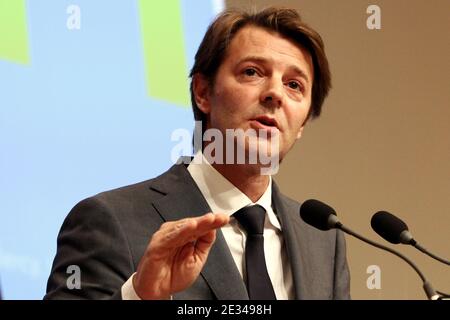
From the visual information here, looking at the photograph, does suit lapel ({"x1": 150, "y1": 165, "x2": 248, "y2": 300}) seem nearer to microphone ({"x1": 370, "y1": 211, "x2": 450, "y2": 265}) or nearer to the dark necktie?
the dark necktie

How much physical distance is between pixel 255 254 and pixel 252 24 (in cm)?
76

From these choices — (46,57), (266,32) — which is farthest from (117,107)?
(266,32)

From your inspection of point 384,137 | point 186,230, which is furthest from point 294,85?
point 384,137

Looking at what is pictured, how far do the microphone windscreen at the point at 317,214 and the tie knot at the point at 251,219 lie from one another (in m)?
0.30

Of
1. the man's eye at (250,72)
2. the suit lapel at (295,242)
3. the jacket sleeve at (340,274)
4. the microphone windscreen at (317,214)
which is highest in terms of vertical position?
the man's eye at (250,72)

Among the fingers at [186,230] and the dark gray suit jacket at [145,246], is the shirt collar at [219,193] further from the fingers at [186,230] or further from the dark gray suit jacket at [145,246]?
the fingers at [186,230]

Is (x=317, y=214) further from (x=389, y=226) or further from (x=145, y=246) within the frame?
(x=145, y=246)

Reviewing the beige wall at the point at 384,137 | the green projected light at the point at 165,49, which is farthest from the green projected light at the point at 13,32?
the beige wall at the point at 384,137

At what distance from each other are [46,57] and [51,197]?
48 cm

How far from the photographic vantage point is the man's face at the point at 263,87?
8.21ft

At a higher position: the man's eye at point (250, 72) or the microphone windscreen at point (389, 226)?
the man's eye at point (250, 72)

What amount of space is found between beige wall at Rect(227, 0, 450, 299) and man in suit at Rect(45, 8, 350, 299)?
80 centimetres

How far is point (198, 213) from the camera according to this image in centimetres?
241

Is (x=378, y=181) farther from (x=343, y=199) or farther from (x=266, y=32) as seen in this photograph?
(x=266, y=32)
